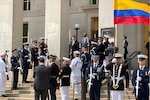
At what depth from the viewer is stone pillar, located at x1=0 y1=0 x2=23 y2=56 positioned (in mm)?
22297

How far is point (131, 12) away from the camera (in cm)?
1287

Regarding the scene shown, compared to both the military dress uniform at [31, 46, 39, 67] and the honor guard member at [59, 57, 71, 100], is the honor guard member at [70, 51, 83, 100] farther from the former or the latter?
the military dress uniform at [31, 46, 39, 67]

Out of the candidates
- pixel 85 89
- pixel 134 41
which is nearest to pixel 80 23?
pixel 134 41

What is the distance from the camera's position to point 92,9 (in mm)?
25984

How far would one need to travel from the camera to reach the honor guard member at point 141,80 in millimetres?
12688

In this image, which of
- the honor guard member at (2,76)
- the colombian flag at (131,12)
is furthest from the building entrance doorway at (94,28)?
the colombian flag at (131,12)

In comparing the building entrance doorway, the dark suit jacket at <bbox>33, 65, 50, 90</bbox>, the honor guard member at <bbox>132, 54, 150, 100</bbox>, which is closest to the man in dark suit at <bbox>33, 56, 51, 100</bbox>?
the dark suit jacket at <bbox>33, 65, 50, 90</bbox>

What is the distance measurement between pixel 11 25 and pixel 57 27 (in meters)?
2.87

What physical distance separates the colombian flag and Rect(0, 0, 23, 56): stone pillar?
1018cm

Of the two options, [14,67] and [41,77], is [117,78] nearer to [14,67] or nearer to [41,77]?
[41,77]

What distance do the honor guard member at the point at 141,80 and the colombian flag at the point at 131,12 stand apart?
3.73 feet

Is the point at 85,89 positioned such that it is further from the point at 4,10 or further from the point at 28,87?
the point at 4,10

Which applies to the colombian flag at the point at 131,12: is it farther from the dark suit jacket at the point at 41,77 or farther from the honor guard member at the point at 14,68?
the honor guard member at the point at 14,68

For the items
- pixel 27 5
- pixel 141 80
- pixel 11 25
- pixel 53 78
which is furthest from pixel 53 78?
pixel 27 5
